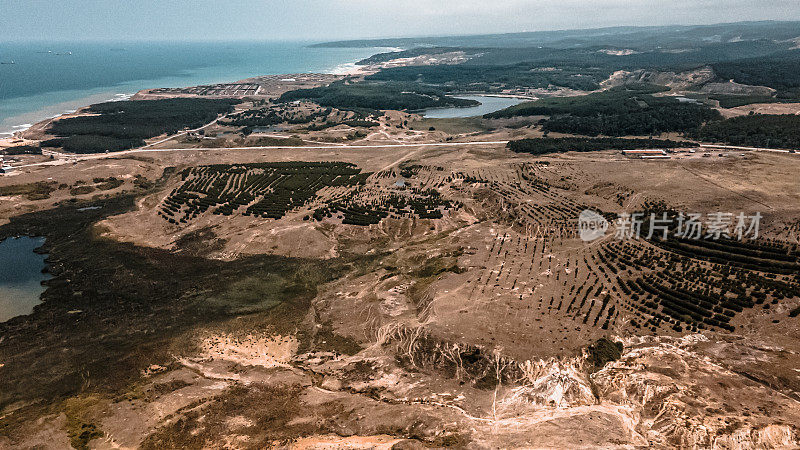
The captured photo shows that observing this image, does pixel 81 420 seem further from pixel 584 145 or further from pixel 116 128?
pixel 116 128

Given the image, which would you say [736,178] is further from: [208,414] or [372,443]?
[208,414]

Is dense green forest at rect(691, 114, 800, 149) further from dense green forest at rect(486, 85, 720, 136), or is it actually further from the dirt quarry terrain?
the dirt quarry terrain

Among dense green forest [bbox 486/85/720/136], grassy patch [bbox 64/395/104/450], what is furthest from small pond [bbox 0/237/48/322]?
dense green forest [bbox 486/85/720/136]

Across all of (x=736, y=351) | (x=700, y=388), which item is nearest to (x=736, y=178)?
(x=736, y=351)

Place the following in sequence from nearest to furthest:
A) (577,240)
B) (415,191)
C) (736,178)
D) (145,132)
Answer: (577,240) → (736,178) → (415,191) → (145,132)

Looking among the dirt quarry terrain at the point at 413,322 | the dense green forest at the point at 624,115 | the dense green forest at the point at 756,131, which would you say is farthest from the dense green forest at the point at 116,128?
the dense green forest at the point at 756,131
